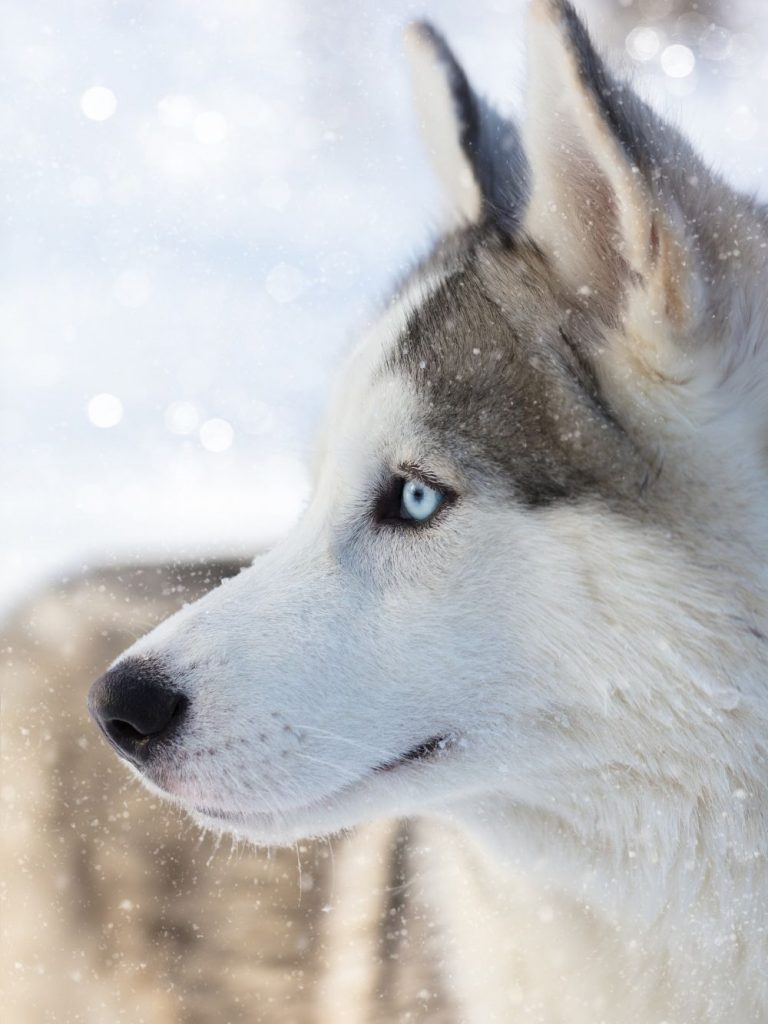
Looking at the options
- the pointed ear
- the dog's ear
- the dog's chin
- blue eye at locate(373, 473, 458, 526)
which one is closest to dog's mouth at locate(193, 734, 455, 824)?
the dog's chin

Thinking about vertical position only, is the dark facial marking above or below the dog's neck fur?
above

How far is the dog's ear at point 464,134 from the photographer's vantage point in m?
1.73

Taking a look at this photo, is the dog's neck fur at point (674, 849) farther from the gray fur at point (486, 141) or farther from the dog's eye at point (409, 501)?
the gray fur at point (486, 141)

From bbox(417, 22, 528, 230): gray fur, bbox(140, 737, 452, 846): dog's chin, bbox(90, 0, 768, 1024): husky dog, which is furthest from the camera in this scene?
bbox(417, 22, 528, 230): gray fur

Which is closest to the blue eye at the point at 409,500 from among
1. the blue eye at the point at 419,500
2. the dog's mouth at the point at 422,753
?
the blue eye at the point at 419,500

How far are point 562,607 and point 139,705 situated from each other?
2.12 ft

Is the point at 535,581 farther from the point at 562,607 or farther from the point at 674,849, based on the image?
the point at 674,849

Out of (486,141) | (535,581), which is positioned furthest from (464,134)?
(535,581)

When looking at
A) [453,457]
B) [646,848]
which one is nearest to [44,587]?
[453,457]

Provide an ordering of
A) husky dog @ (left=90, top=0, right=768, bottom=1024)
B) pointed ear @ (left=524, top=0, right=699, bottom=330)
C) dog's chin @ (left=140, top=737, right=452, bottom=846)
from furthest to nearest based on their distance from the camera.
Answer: dog's chin @ (left=140, top=737, right=452, bottom=846) < husky dog @ (left=90, top=0, right=768, bottom=1024) < pointed ear @ (left=524, top=0, right=699, bottom=330)

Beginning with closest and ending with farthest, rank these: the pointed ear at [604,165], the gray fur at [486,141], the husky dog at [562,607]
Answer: the pointed ear at [604,165] → the husky dog at [562,607] → the gray fur at [486,141]

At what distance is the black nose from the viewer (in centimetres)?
134

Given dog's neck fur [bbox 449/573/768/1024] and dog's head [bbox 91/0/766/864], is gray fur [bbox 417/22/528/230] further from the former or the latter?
dog's neck fur [bbox 449/573/768/1024]

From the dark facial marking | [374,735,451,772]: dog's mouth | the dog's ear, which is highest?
the dog's ear
